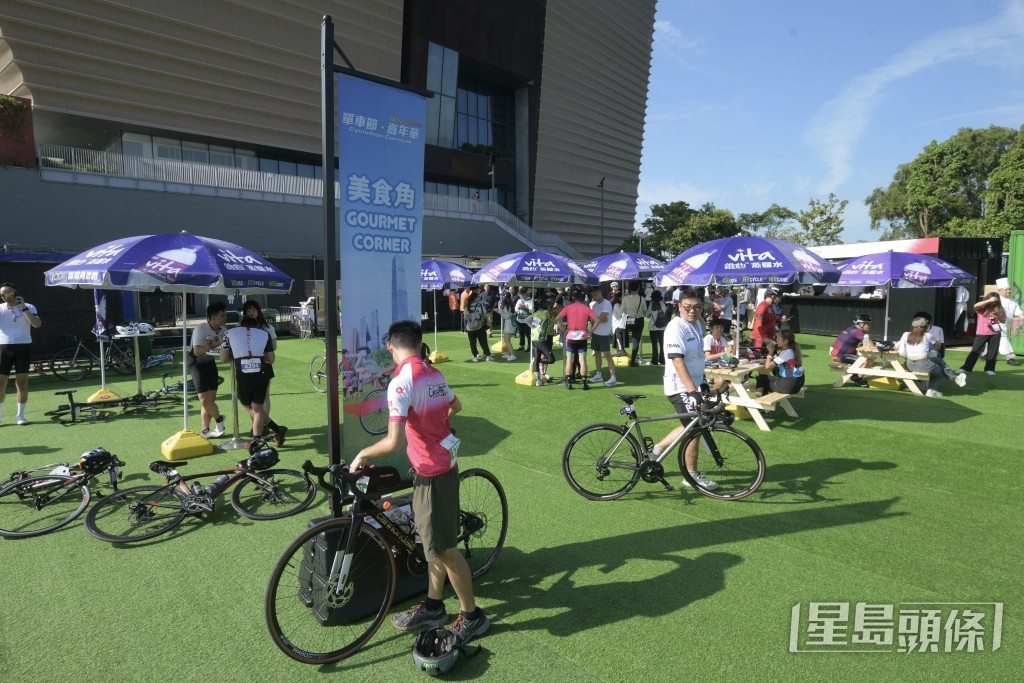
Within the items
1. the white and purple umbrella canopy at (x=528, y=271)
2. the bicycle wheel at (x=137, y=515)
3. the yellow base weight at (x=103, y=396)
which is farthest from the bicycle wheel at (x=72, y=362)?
the bicycle wheel at (x=137, y=515)

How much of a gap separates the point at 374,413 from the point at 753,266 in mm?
5489

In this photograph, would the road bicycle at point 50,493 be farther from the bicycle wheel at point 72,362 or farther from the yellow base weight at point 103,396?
the bicycle wheel at point 72,362

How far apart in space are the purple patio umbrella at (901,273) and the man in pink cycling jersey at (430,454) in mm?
8507

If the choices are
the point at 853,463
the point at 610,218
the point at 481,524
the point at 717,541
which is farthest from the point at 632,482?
the point at 610,218

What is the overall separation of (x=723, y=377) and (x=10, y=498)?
8235 mm

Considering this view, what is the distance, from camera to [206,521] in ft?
16.1

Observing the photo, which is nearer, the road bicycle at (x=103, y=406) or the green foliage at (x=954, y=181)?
the road bicycle at (x=103, y=406)

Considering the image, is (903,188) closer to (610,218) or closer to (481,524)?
(610,218)


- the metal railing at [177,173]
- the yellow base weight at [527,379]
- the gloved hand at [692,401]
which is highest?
the metal railing at [177,173]

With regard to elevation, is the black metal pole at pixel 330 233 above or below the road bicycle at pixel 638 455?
above

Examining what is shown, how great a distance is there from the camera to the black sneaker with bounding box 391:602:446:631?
11.0 feet

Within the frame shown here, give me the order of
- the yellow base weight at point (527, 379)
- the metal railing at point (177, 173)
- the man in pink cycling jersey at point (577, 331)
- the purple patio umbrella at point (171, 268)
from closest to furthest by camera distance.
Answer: the purple patio umbrella at point (171, 268), the man in pink cycling jersey at point (577, 331), the yellow base weight at point (527, 379), the metal railing at point (177, 173)

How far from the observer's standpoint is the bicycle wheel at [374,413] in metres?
4.45

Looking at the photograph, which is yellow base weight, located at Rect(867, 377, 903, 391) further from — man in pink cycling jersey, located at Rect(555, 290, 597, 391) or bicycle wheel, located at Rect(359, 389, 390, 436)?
bicycle wheel, located at Rect(359, 389, 390, 436)
